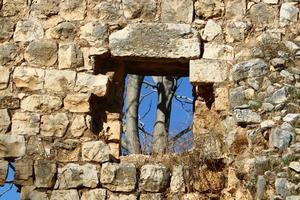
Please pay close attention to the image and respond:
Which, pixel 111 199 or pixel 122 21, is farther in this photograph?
pixel 122 21

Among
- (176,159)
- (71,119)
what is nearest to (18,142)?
(71,119)

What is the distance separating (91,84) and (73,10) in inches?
27.8

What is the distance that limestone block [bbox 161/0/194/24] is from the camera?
611 centimetres

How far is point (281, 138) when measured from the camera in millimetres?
5250

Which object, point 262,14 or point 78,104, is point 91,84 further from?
point 262,14

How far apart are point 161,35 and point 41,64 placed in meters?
1.06

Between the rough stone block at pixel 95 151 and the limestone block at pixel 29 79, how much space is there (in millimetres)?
661

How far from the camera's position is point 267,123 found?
5.48 m

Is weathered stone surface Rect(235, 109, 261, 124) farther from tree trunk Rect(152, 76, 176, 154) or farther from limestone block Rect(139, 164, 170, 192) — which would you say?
tree trunk Rect(152, 76, 176, 154)

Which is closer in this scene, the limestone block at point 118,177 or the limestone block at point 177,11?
the limestone block at point 118,177

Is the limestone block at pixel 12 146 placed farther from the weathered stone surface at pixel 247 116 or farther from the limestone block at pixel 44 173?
the weathered stone surface at pixel 247 116

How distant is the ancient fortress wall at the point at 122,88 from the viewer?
18.5 ft

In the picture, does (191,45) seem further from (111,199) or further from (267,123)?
(111,199)

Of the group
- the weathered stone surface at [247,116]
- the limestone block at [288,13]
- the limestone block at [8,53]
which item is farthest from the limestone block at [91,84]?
the limestone block at [288,13]
